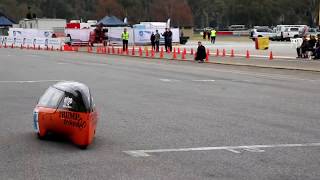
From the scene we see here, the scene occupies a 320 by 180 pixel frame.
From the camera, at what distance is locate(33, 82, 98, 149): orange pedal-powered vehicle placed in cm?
928

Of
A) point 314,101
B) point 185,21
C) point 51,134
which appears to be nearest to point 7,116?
point 51,134

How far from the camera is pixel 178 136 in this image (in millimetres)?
10461

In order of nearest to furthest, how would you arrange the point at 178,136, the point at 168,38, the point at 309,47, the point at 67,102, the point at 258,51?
the point at 67,102, the point at 178,136, the point at 309,47, the point at 168,38, the point at 258,51

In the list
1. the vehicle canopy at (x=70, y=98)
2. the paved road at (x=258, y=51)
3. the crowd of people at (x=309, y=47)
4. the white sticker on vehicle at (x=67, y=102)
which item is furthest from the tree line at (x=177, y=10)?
Result: the white sticker on vehicle at (x=67, y=102)

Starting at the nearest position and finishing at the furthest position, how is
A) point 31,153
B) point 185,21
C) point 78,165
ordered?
point 78,165
point 31,153
point 185,21

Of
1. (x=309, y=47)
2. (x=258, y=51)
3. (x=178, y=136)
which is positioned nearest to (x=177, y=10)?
(x=258, y=51)

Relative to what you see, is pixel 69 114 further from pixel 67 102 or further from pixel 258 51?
pixel 258 51

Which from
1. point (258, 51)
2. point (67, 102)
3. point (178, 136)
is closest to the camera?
point (67, 102)

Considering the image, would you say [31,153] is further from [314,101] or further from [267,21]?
[267,21]

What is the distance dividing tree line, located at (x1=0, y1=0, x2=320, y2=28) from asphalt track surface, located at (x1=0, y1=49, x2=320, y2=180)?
115m

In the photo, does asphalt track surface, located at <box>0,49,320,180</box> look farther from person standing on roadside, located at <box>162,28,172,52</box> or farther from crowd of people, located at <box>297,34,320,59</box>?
person standing on roadside, located at <box>162,28,172,52</box>

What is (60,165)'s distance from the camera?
816cm

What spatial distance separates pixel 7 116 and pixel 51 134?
3009mm

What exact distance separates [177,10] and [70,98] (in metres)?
143
